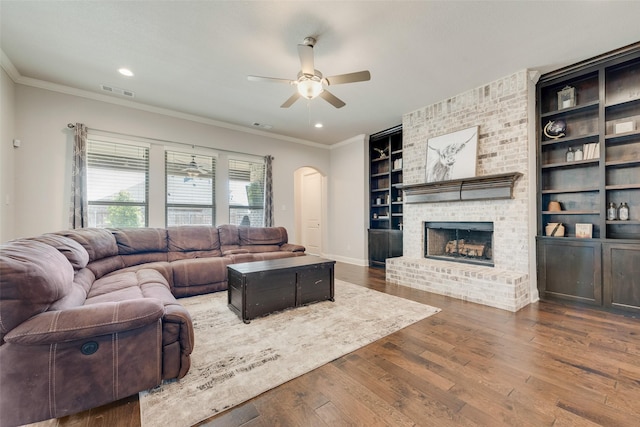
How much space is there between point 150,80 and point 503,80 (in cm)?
496

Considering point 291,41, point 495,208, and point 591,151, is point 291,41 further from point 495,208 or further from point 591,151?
point 591,151

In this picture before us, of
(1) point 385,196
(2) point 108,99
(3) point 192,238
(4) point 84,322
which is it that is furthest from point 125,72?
(1) point 385,196

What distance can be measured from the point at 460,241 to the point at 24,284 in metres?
5.07

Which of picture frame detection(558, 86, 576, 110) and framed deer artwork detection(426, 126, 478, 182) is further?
framed deer artwork detection(426, 126, 478, 182)

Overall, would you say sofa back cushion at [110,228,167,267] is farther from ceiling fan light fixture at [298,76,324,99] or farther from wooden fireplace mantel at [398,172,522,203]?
wooden fireplace mantel at [398,172,522,203]

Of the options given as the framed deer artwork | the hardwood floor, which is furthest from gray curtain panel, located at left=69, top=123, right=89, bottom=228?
the framed deer artwork

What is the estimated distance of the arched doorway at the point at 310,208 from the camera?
7.49 m

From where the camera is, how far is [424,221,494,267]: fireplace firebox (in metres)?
4.10

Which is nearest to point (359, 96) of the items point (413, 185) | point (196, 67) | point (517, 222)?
point (413, 185)

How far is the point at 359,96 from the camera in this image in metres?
4.21

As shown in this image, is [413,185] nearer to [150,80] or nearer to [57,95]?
[150,80]

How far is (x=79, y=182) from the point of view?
156 inches

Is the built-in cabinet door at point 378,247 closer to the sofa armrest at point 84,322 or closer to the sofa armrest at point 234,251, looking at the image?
the sofa armrest at point 234,251

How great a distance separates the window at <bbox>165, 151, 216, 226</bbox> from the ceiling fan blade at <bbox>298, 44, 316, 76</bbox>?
3286mm
